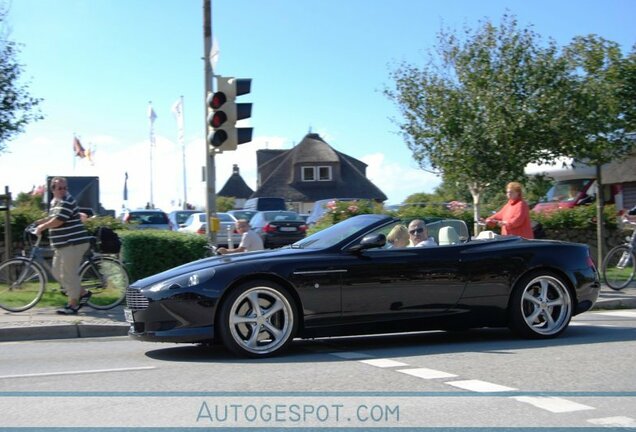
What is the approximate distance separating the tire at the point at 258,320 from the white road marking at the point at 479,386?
5.99 ft

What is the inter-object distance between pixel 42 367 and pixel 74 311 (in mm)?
3557

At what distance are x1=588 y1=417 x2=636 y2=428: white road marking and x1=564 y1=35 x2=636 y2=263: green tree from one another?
10.8 meters

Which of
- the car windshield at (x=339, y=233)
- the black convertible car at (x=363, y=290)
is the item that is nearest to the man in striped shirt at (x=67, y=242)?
the black convertible car at (x=363, y=290)

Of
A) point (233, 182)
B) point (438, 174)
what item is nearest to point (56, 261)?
point (438, 174)

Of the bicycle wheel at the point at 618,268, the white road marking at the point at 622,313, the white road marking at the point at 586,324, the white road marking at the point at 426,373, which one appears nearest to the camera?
the white road marking at the point at 426,373

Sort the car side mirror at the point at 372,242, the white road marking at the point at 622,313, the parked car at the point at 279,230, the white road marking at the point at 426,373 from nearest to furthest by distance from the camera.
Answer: the white road marking at the point at 426,373 → the car side mirror at the point at 372,242 → the white road marking at the point at 622,313 → the parked car at the point at 279,230

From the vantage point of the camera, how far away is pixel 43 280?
36.6 ft

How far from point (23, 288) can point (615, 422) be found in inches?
332

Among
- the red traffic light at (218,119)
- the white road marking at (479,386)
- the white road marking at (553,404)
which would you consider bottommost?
the white road marking at (553,404)

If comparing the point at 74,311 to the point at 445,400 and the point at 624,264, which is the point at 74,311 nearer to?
the point at 445,400

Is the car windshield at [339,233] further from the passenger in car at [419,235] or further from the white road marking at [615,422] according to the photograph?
the white road marking at [615,422]

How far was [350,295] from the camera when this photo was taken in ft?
25.3

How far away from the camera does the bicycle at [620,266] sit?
13.8m

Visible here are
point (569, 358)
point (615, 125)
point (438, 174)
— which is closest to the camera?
point (569, 358)
